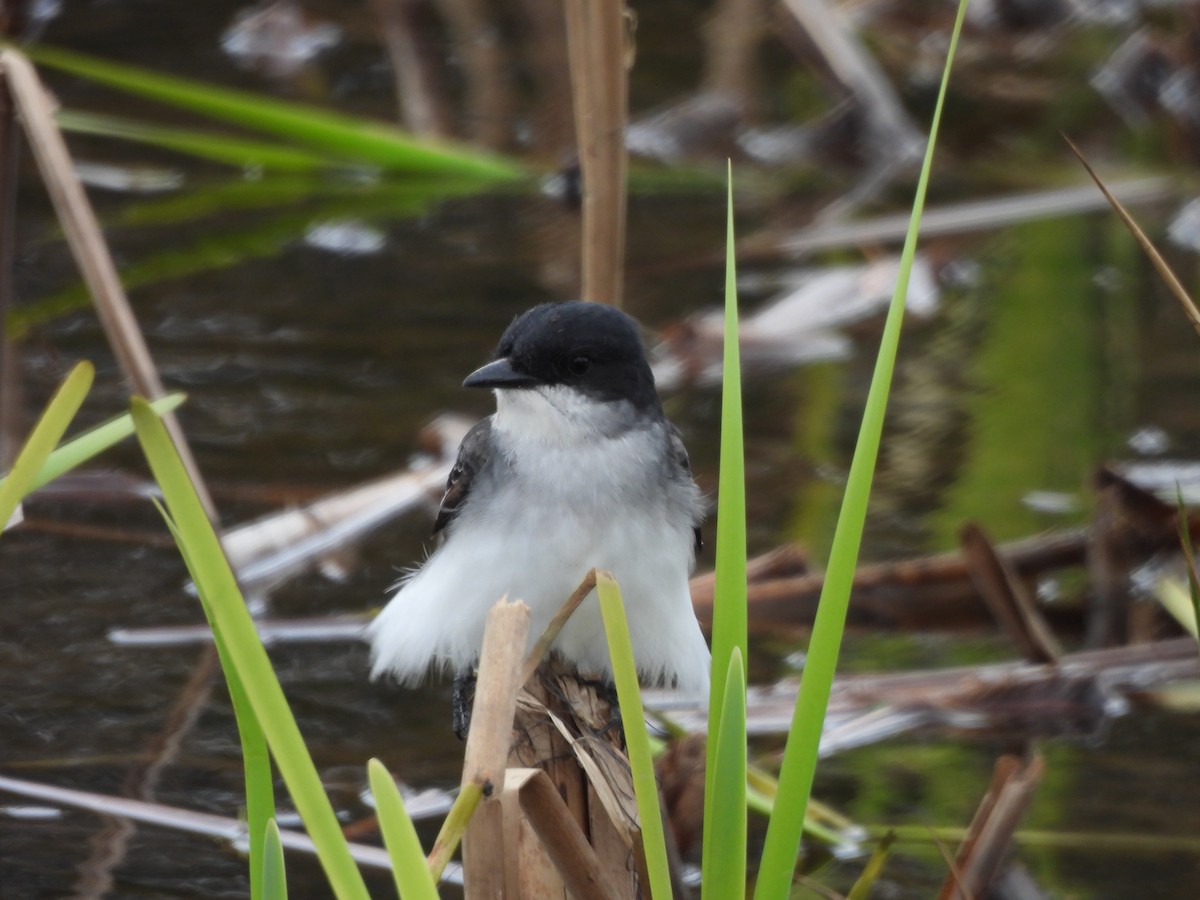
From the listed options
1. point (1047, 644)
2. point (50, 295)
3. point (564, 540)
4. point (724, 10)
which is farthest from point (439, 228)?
point (564, 540)

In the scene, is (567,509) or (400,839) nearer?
(400,839)

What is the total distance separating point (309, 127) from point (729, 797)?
7139 mm

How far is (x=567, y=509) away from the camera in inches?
174

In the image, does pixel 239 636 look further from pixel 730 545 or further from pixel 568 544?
pixel 568 544

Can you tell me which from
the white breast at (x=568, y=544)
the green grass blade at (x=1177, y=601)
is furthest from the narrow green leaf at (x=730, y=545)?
the green grass blade at (x=1177, y=601)

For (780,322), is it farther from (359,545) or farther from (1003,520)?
(359,545)

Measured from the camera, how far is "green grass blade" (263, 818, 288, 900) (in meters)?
2.83

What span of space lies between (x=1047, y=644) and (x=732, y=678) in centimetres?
372

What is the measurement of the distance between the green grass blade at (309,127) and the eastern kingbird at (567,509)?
296 centimetres

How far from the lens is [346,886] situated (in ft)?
9.16

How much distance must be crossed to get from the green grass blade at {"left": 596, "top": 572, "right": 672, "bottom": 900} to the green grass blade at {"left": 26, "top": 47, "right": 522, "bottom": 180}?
439 centimetres

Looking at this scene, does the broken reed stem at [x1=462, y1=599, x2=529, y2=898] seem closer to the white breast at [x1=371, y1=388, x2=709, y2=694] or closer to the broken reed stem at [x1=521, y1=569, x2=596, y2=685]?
the broken reed stem at [x1=521, y1=569, x2=596, y2=685]

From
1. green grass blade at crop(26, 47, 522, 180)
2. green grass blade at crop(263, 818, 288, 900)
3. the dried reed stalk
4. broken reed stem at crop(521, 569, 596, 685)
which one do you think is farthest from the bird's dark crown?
green grass blade at crop(26, 47, 522, 180)

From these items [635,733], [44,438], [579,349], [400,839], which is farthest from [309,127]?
[400,839]
